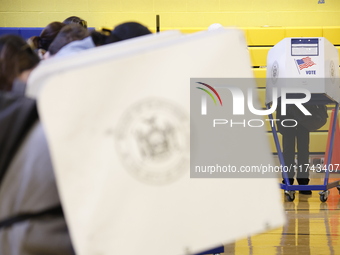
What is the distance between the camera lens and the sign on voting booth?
3.56 meters

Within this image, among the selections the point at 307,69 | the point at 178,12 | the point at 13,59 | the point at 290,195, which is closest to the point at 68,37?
the point at 13,59

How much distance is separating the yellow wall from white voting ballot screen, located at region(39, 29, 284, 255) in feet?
20.4

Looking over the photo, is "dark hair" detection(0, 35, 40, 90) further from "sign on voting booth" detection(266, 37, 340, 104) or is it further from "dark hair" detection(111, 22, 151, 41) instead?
"sign on voting booth" detection(266, 37, 340, 104)

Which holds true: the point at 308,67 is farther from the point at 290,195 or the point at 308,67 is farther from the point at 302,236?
the point at 302,236

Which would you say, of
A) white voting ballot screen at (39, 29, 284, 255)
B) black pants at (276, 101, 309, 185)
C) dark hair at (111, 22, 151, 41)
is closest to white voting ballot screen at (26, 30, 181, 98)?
white voting ballot screen at (39, 29, 284, 255)

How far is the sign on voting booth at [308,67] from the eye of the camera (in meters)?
3.56

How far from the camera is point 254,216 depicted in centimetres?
98

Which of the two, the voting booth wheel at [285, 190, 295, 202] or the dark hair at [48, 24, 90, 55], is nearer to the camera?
the dark hair at [48, 24, 90, 55]

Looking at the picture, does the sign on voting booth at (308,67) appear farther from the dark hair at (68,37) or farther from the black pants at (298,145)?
the dark hair at (68,37)

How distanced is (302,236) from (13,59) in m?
2.14

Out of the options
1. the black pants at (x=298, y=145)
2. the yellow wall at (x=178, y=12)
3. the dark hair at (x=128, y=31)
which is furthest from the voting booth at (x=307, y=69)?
the yellow wall at (x=178, y=12)

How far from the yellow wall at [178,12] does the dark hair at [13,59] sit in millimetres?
5967

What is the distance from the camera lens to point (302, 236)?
2912 millimetres

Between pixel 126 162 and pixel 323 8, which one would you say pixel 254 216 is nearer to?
pixel 126 162
